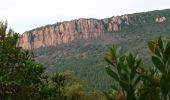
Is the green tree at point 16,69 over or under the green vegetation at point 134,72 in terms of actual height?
under

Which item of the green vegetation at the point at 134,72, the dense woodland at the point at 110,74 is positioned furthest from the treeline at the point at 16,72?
the green vegetation at the point at 134,72

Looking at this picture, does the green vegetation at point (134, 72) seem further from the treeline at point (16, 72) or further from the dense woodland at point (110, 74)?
the treeline at point (16, 72)

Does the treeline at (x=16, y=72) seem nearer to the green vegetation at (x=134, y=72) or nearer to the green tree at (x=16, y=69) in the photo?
the green tree at (x=16, y=69)

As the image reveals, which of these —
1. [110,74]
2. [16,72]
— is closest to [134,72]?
[110,74]

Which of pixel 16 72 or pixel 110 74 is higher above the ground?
pixel 110 74

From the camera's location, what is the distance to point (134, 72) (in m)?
3.42

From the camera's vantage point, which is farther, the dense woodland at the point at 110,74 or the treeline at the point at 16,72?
the treeline at the point at 16,72

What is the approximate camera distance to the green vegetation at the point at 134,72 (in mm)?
3383

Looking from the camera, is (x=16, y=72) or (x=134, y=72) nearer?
(x=134, y=72)

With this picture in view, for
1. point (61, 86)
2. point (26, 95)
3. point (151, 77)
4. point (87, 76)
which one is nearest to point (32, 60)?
point (26, 95)

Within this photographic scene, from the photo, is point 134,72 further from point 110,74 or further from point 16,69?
point 16,69

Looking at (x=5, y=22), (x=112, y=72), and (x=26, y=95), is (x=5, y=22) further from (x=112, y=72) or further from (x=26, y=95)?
(x=112, y=72)

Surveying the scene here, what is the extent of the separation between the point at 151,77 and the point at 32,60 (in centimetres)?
1007

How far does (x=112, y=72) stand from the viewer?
3432 mm
